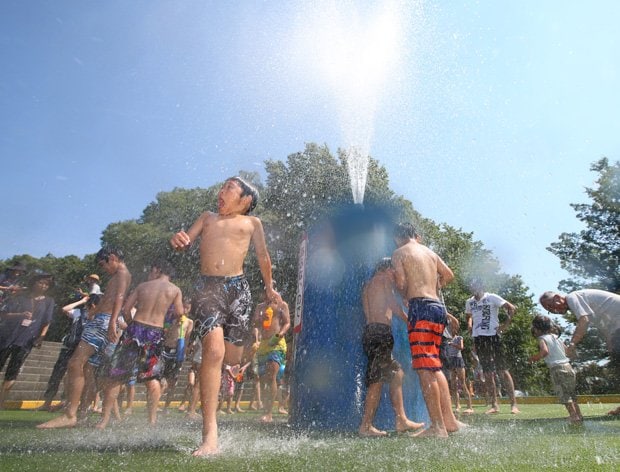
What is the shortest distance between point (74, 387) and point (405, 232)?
157 inches

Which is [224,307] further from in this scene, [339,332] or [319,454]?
[339,332]

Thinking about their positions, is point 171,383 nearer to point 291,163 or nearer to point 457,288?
point 291,163

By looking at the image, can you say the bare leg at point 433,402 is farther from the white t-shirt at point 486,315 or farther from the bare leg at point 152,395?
the white t-shirt at point 486,315

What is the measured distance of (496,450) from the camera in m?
3.04

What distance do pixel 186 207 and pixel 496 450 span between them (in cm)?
2885

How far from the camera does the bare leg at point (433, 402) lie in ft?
13.1

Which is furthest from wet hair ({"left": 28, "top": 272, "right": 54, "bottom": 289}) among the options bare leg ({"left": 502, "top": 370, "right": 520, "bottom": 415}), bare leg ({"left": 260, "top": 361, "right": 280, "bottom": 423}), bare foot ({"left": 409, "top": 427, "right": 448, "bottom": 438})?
bare leg ({"left": 502, "top": 370, "right": 520, "bottom": 415})

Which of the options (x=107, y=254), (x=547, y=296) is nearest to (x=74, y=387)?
(x=107, y=254)

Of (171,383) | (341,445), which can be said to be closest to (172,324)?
(171,383)

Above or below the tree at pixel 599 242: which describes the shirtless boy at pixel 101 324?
below

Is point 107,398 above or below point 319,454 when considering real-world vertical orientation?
above

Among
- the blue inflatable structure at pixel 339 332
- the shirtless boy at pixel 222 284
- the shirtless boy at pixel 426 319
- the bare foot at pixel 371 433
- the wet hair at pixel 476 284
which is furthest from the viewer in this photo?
the wet hair at pixel 476 284

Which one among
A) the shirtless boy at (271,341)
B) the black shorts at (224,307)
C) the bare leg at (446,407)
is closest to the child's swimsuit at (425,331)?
the bare leg at (446,407)

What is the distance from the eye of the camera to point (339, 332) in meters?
5.15
